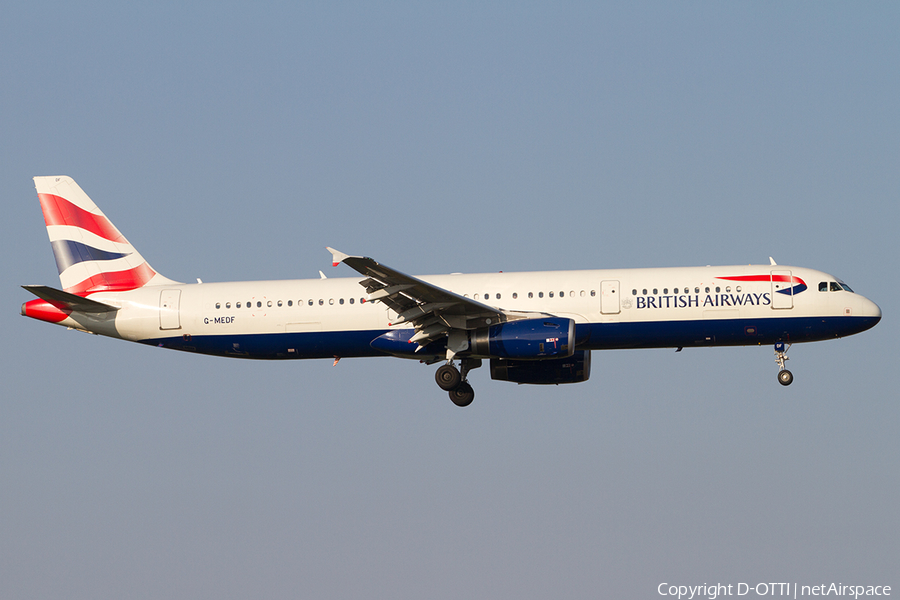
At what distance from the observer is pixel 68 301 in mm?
39625

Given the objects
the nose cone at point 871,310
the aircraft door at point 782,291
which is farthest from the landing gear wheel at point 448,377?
the nose cone at point 871,310

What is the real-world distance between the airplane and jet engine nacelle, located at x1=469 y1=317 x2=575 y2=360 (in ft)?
0.11

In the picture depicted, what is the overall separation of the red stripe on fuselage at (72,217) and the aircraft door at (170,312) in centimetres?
388

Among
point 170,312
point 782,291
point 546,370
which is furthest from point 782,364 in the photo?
point 170,312

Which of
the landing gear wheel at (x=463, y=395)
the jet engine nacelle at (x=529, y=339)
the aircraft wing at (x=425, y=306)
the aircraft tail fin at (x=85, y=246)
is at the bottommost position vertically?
the landing gear wheel at (x=463, y=395)

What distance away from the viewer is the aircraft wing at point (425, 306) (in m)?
35.5

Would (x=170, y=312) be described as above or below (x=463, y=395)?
above

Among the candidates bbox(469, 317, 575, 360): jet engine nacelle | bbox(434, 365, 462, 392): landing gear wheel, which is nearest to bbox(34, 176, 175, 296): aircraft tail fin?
bbox(434, 365, 462, 392): landing gear wheel

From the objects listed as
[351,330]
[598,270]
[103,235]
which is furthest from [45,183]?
[598,270]

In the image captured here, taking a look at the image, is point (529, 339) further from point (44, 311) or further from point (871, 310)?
point (44, 311)

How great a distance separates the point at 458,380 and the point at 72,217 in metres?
16.4

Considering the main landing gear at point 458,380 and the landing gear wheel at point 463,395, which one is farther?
the landing gear wheel at point 463,395

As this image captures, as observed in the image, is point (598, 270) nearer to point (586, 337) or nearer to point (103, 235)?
point (586, 337)

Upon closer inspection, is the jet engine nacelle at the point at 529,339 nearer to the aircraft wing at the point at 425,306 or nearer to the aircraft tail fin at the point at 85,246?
the aircraft wing at the point at 425,306
